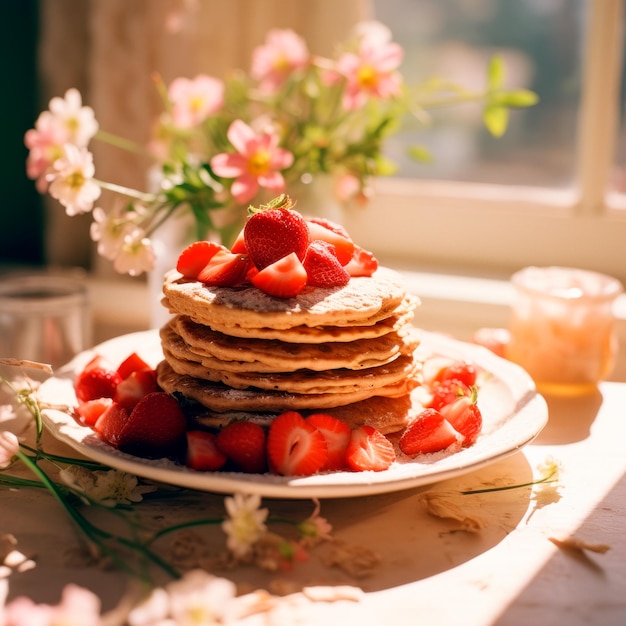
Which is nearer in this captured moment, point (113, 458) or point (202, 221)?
point (113, 458)

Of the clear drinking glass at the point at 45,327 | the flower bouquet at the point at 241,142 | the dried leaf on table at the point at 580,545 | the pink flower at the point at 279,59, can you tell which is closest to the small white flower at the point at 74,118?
the flower bouquet at the point at 241,142

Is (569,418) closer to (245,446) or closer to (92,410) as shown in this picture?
(245,446)

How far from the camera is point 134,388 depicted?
129cm

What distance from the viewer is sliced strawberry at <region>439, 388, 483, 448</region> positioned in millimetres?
1216

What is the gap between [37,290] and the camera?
5.70 feet

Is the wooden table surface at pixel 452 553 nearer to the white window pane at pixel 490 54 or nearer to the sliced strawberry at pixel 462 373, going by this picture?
the sliced strawberry at pixel 462 373

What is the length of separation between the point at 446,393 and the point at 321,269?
28cm

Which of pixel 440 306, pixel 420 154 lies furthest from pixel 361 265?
pixel 440 306

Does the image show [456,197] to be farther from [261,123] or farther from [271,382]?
[271,382]

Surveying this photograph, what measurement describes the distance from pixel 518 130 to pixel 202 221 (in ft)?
6.89

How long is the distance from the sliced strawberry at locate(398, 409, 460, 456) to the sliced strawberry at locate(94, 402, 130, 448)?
372 millimetres

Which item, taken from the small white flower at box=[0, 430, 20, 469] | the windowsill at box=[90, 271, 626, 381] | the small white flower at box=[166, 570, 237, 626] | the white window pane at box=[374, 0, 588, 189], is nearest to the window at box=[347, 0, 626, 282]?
the white window pane at box=[374, 0, 588, 189]

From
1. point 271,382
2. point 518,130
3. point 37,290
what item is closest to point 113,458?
point 271,382

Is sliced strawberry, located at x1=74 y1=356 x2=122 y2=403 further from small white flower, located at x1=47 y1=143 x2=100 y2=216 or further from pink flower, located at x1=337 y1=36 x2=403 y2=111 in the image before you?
pink flower, located at x1=337 y1=36 x2=403 y2=111
